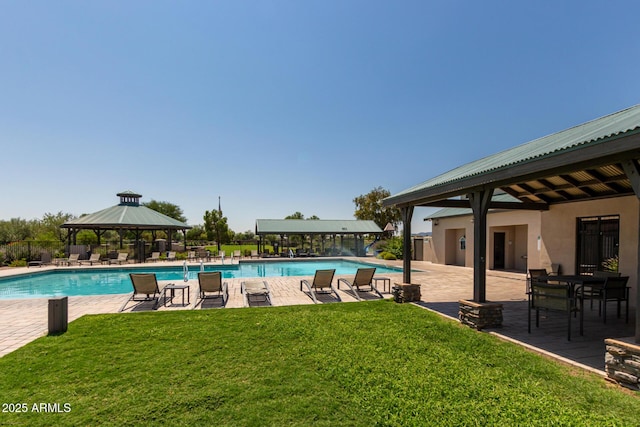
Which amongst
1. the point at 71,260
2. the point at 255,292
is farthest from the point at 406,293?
the point at 71,260

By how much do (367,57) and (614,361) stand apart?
12981 millimetres

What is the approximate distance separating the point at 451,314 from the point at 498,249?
1231cm

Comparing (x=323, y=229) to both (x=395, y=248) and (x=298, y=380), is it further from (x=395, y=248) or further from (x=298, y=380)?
(x=298, y=380)

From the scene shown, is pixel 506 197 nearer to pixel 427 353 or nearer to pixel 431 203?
pixel 431 203

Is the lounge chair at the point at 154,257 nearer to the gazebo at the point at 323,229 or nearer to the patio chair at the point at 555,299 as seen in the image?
the gazebo at the point at 323,229

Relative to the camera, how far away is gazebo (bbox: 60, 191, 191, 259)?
21.5 m

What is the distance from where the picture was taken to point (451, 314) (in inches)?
281

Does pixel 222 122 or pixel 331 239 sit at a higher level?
pixel 222 122

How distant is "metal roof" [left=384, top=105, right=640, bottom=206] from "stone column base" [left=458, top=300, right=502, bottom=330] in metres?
2.30

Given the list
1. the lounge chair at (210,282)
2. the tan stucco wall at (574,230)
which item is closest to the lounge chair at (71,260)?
the lounge chair at (210,282)

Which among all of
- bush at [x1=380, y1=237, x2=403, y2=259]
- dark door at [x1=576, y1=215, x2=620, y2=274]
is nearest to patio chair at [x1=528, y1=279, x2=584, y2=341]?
dark door at [x1=576, y1=215, x2=620, y2=274]

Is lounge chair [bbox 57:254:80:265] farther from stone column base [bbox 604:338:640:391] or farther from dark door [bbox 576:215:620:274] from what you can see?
dark door [bbox 576:215:620:274]

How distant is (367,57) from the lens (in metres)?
13.4

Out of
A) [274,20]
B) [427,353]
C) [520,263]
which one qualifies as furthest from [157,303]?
[520,263]
